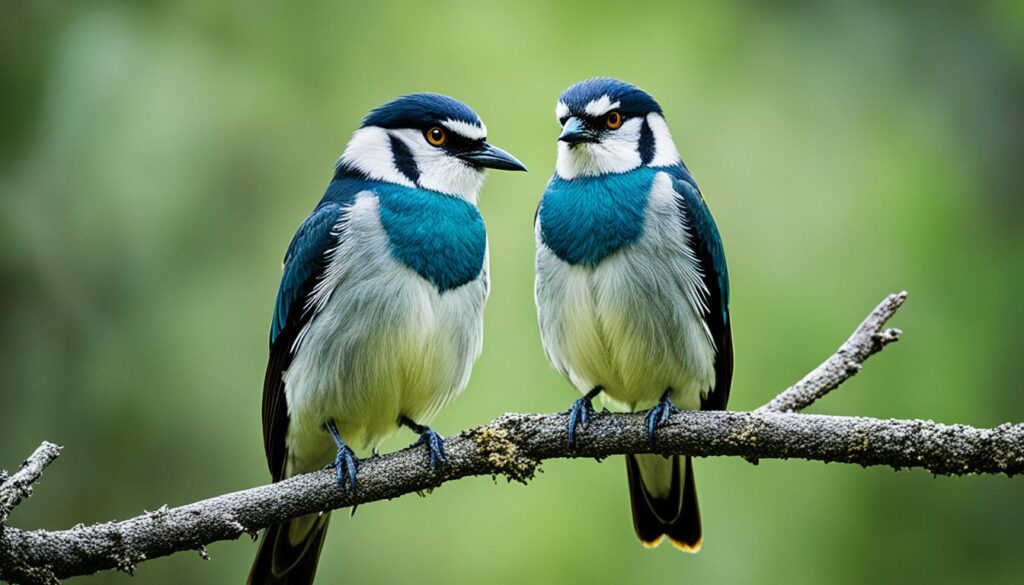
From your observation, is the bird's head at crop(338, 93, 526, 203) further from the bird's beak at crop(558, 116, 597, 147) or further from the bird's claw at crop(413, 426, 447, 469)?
the bird's claw at crop(413, 426, 447, 469)

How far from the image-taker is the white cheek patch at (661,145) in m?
4.34

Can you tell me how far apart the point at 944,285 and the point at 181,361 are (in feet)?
11.6

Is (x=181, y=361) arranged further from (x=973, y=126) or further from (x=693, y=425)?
(x=973, y=126)

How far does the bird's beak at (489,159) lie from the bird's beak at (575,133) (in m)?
0.18

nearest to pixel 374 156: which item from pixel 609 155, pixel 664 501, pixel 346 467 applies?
pixel 609 155

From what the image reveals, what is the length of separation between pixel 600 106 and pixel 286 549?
6.11 feet

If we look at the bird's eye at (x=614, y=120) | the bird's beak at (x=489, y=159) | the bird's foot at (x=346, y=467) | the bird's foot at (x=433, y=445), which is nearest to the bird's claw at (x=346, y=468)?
the bird's foot at (x=346, y=467)

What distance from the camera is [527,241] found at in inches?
221

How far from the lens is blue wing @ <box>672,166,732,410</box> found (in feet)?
13.9

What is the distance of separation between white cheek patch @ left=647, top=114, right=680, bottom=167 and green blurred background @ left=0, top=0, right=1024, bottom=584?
1.29m

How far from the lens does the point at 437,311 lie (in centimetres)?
396

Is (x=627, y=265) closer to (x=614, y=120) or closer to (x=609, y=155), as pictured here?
(x=609, y=155)

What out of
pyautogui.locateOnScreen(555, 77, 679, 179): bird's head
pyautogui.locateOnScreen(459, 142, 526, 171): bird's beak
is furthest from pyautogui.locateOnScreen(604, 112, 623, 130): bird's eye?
pyautogui.locateOnScreen(459, 142, 526, 171): bird's beak

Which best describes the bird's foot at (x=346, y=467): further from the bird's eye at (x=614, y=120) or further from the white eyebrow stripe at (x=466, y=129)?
the bird's eye at (x=614, y=120)
